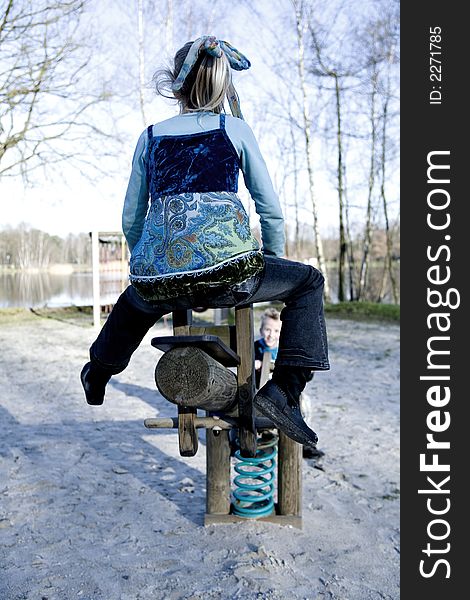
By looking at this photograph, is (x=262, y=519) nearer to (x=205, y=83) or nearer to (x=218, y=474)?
(x=218, y=474)

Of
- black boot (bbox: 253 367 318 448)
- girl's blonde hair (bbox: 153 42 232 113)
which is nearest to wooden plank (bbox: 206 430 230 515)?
black boot (bbox: 253 367 318 448)

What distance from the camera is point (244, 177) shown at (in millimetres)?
2314

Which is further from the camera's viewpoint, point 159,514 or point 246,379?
point 159,514

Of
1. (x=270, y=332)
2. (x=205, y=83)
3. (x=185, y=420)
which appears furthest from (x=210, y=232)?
(x=270, y=332)

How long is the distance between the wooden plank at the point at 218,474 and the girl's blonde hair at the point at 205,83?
2230 mm

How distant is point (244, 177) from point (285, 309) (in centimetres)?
54

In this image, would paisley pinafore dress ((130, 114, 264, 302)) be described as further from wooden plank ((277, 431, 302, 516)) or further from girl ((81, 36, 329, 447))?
wooden plank ((277, 431, 302, 516))

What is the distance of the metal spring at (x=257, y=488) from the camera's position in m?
3.93

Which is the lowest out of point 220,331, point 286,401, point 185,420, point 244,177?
point 185,420

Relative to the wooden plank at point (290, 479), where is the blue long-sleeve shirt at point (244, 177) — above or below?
above

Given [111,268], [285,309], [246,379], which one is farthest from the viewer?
[111,268]

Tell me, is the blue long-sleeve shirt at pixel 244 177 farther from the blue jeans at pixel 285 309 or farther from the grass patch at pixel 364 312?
the grass patch at pixel 364 312

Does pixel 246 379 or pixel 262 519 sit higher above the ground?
pixel 246 379

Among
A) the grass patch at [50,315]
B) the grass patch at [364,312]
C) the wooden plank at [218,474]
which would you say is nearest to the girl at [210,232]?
the wooden plank at [218,474]
